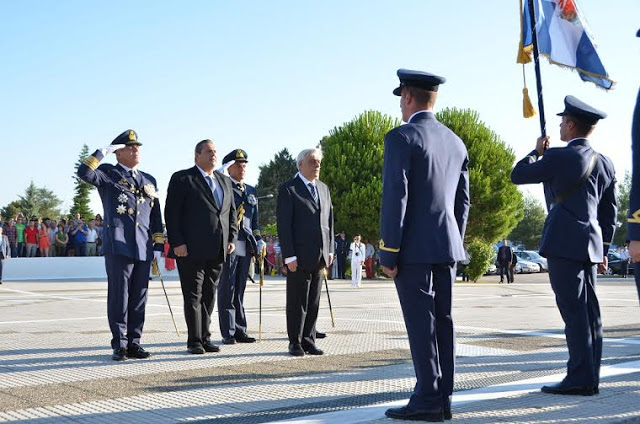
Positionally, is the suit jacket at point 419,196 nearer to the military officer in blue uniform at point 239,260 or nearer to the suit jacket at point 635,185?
the suit jacket at point 635,185

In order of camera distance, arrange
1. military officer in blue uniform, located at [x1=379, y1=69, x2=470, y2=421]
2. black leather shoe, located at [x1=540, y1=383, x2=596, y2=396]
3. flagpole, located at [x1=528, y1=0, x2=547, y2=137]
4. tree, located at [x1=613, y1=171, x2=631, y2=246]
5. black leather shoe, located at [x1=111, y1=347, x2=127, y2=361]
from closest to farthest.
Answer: military officer in blue uniform, located at [x1=379, y1=69, x2=470, y2=421] → black leather shoe, located at [x1=540, y1=383, x2=596, y2=396] → flagpole, located at [x1=528, y1=0, x2=547, y2=137] → black leather shoe, located at [x1=111, y1=347, x2=127, y2=361] → tree, located at [x1=613, y1=171, x2=631, y2=246]

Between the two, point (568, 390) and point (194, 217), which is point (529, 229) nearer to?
point (194, 217)

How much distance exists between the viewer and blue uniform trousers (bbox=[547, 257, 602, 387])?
532 cm

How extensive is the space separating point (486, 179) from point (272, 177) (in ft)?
153

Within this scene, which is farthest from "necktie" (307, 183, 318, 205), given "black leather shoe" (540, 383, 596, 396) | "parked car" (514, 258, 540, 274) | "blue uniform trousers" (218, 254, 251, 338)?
"parked car" (514, 258, 540, 274)

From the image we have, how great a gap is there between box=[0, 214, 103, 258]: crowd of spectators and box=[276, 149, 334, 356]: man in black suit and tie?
23735 millimetres

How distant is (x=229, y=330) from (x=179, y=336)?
874 millimetres

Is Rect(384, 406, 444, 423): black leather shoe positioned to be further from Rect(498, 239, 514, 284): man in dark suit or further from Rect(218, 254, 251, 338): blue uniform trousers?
Rect(498, 239, 514, 284): man in dark suit

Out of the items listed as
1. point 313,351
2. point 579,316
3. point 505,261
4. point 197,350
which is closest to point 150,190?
point 197,350

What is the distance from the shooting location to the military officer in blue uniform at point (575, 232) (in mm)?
5379

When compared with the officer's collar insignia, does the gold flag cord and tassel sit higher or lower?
higher

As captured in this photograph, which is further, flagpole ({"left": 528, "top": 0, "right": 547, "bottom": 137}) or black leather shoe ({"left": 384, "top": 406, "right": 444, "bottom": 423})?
flagpole ({"left": 528, "top": 0, "right": 547, "bottom": 137})

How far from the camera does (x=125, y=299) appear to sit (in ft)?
24.6

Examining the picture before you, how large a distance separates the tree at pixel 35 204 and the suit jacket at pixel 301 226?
322 ft
